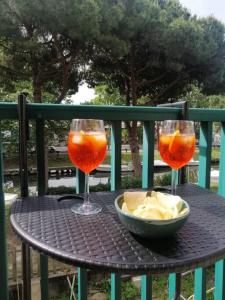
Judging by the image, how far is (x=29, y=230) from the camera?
0.71m

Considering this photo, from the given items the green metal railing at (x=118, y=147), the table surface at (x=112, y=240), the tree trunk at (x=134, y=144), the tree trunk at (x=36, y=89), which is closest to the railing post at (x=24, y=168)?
the green metal railing at (x=118, y=147)

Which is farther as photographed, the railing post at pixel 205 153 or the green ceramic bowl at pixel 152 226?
the railing post at pixel 205 153

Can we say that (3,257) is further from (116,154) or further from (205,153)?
(205,153)

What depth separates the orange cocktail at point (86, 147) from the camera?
0.86 metres

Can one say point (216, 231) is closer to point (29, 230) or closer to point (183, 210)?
point (183, 210)

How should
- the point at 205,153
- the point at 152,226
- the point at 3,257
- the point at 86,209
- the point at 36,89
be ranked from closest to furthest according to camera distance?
the point at 152,226 → the point at 86,209 → the point at 3,257 → the point at 205,153 → the point at 36,89

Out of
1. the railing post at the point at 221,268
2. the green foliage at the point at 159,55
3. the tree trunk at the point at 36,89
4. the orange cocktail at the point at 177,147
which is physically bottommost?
the railing post at the point at 221,268

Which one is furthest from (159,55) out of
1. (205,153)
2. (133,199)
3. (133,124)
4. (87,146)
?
(133,199)

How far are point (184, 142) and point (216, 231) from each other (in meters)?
0.33

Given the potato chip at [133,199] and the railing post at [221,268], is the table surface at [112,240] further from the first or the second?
the railing post at [221,268]

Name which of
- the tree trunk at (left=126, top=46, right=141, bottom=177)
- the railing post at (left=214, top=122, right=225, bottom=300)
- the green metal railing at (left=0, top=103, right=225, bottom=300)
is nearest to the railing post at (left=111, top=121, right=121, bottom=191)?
the green metal railing at (left=0, top=103, right=225, bottom=300)

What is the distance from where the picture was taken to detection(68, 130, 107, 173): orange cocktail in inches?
33.9

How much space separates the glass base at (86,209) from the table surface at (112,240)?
2 centimetres

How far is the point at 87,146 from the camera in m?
0.86
